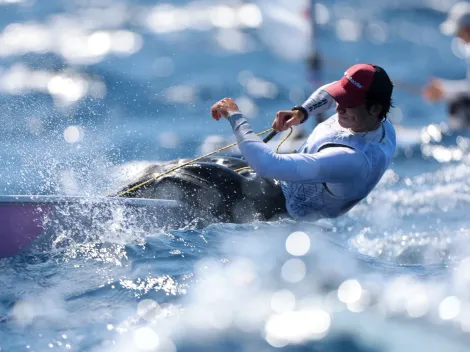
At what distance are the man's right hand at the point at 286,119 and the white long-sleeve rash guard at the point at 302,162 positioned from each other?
37 cm

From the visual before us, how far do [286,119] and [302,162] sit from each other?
61 centimetres

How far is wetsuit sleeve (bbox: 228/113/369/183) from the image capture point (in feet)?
10.9

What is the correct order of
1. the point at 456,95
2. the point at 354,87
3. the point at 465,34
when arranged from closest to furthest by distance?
1. the point at 354,87
2. the point at 465,34
3. the point at 456,95

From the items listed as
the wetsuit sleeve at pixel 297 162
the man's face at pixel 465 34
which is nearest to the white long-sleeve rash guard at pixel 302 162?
the wetsuit sleeve at pixel 297 162

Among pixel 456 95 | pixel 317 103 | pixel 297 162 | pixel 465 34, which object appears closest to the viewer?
pixel 297 162

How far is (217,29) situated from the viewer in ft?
41.6

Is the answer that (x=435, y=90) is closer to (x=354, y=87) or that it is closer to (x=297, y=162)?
(x=354, y=87)

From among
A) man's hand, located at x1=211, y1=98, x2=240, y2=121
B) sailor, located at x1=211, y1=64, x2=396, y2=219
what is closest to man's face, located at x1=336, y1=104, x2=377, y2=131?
sailor, located at x1=211, y1=64, x2=396, y2=219

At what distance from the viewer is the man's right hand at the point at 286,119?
3834mm

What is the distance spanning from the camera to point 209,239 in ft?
12.0

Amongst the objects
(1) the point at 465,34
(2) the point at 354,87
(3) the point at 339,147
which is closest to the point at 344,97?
(2) the point at 354,87

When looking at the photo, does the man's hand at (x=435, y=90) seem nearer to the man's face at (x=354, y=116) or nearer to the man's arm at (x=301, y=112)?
the man's arm at (x=301, y=112)

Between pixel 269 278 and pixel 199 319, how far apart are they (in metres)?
0.46

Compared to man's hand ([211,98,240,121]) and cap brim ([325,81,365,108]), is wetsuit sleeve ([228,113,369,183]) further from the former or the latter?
cap brim ([325,81,365,108])
